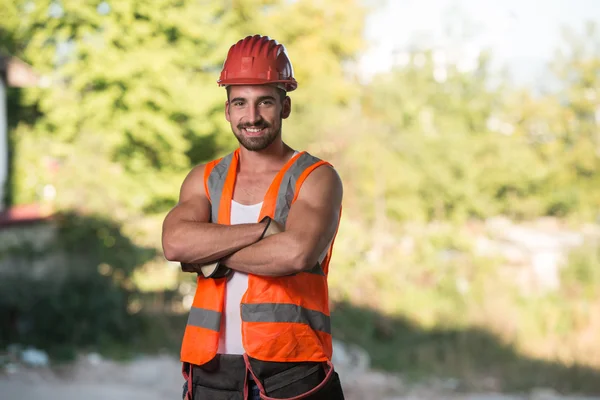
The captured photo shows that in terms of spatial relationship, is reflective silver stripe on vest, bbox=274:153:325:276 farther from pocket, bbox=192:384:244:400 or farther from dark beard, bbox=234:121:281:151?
pocket, bbox=192:384:244:400

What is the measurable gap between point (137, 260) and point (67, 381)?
2710 mm

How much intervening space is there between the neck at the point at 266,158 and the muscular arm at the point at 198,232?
5.7 inches

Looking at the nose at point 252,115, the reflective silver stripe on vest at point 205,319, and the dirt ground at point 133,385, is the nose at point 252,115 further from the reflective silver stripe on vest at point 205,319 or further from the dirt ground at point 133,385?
the dirt ground at point 133,385

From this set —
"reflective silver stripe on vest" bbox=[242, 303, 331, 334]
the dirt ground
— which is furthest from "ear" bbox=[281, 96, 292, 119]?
the dirt ground

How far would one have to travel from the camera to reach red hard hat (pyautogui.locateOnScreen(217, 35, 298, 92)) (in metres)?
2.29

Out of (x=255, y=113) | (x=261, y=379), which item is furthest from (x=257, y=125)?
(x=261, y=379)

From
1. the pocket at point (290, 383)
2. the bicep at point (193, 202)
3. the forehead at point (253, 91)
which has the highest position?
the forehead at point (253, 91)

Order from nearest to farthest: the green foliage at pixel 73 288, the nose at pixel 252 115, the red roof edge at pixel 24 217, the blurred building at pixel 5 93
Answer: the nose at pixel 252 115
the green foliage at pixel 73 288
the red roof edge at pixel 24 217
the blurred building at pixel 5 93

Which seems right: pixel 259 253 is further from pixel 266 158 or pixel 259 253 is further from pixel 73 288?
pixel 73 288

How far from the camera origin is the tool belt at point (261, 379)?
7.30 feet

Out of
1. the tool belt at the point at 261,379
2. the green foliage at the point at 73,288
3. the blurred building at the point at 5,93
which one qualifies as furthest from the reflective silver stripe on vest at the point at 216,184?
the blurred building at the point at 5,93

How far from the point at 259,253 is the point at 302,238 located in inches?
4.8

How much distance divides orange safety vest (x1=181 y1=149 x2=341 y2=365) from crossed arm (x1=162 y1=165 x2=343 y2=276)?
0.15ft

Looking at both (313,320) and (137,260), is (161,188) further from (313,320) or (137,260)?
(313,320)
